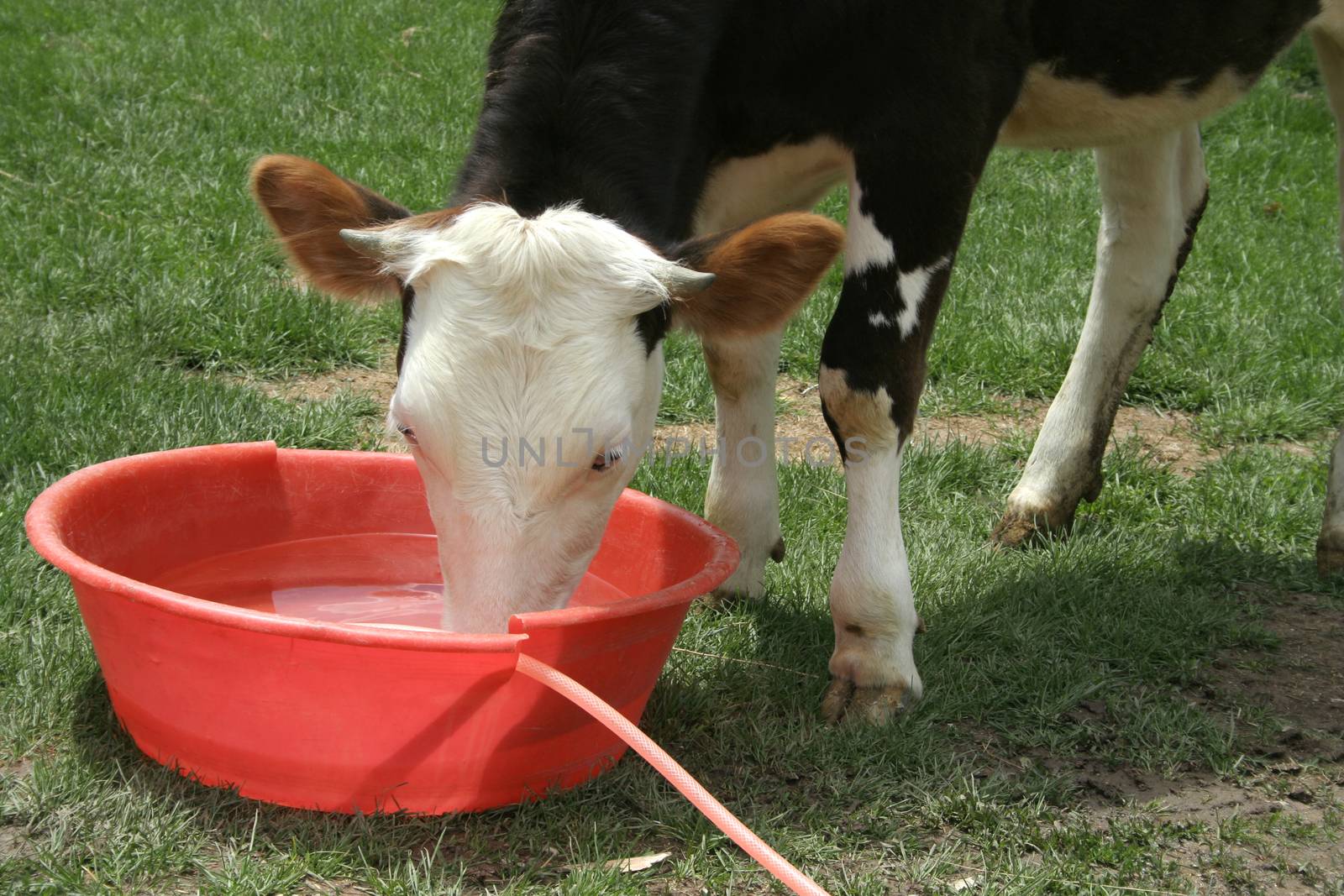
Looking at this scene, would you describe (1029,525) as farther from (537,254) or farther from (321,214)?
(321,214)

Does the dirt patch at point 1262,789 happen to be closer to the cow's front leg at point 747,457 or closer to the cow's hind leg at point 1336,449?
the cow's hind leg at point 1336,449

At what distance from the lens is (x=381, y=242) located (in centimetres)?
253

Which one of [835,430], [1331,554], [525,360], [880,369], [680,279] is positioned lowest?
[1331,554]

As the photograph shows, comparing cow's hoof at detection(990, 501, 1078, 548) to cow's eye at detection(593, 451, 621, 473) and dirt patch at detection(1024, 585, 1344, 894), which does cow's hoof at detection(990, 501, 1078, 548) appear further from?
cow's eye at detection(593, 451, 621, 473)

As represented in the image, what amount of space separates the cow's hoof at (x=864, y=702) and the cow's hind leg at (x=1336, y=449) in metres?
1.65

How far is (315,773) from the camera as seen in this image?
2.45 meters

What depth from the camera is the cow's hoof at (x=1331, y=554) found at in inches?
158

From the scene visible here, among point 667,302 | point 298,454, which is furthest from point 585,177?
point 298,454

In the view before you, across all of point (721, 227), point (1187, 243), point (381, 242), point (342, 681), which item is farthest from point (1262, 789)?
point (1187, 243)

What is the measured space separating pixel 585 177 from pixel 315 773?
1.21 m

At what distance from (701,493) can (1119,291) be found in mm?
1490

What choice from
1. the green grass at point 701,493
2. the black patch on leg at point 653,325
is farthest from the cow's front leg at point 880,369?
the black patch on leg at point 653,325

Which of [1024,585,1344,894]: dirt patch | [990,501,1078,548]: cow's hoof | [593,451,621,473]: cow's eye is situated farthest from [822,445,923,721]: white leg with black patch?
[990,501,1078,548]: cow's hoof

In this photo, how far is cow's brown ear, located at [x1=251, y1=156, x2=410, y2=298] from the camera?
→ 2660 millimetres
